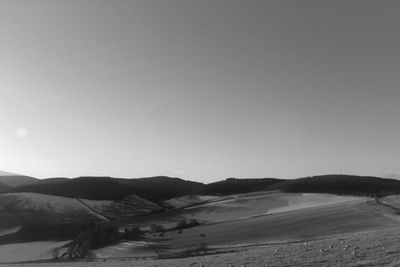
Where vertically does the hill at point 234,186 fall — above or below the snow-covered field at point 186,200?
above

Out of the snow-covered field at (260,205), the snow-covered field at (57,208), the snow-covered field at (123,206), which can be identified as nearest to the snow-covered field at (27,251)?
the snow-covered field at (57,208)

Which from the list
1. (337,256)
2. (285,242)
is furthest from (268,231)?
(337,256)

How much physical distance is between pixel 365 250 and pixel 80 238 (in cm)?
5710

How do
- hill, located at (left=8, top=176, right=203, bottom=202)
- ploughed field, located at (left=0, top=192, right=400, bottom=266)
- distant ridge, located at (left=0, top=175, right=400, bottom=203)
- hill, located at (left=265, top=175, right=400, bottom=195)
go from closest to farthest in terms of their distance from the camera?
1. ploughed field, located at (left=0, top=192, right=400, bottom=266)
2. hill, located at (left=265, top=175, right=400, bottom=195)
3. distant ridge, located at (left=0, top=175, right=400, bottom=203)
4. hill, located at (left=8, top=176, right=203, bottom=202)

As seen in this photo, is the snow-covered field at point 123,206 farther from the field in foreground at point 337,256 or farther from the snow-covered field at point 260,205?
the field in foreground at point 337,256

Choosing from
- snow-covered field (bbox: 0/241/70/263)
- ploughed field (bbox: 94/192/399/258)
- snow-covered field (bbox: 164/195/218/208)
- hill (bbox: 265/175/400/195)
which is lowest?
snow-covered field (bbox: 0/241/70/263)

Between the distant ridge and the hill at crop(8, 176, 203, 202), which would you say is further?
the hill at crop(8, 176, 203, 202)

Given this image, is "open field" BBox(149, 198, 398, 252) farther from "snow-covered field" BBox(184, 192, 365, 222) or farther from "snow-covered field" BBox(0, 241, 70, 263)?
"snow-covered field" BBox(184, 192, 365, 222)

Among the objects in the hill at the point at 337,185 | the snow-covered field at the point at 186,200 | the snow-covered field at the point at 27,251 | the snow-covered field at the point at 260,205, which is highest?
the hill at the point at 337,185

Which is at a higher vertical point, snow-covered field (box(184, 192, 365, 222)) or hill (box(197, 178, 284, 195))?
hill (box(197, 178, 284, 195))

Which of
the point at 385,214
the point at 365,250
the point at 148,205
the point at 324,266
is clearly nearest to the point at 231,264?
the point at 324,266

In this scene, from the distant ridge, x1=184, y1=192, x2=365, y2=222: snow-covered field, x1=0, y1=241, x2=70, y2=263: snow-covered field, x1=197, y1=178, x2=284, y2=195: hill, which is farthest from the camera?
x1=197, y1=178, x2=284, y2=195: hill

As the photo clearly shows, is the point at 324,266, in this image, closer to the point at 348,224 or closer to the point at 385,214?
the point at 348,224

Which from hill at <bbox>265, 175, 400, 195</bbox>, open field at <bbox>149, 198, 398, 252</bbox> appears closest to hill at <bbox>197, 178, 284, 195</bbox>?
hill at <bbox>265, 175, 400, 195</bbox>
